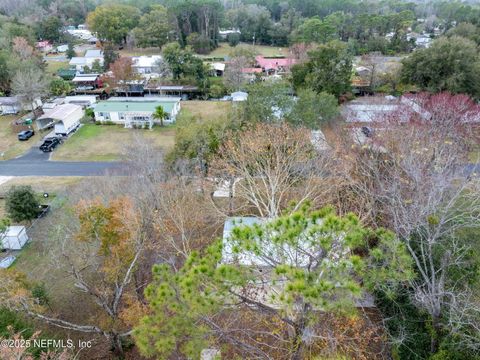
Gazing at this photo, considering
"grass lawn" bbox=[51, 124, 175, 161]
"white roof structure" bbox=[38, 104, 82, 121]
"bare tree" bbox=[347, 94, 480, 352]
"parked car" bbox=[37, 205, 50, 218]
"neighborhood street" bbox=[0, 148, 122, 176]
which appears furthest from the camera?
"white roof structure" bbox=[38, 104, 82, 121]

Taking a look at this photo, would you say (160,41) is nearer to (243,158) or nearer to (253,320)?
(243,158)

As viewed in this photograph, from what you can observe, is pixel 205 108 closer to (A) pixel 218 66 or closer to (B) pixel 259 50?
(A) pixel 218 66

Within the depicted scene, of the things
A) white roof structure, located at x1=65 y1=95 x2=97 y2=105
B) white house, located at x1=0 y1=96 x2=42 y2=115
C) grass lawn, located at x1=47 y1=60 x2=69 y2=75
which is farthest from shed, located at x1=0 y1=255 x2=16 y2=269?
grass lawn, located at x1=47 y1=60 x2=69 y2=75

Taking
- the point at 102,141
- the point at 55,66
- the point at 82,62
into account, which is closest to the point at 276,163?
the point at 102,141

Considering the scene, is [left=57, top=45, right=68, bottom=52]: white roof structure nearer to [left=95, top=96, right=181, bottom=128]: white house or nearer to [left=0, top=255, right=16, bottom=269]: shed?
[left=95, top=96, right=181, bottom=128]: white house

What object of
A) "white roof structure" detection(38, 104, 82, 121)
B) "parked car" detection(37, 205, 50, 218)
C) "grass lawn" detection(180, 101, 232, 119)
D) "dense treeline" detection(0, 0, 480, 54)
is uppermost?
"dense treeline" detection(0, 0, 480, 54)

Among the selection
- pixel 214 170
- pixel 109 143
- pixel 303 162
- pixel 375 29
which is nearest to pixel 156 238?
pixel 214 170
